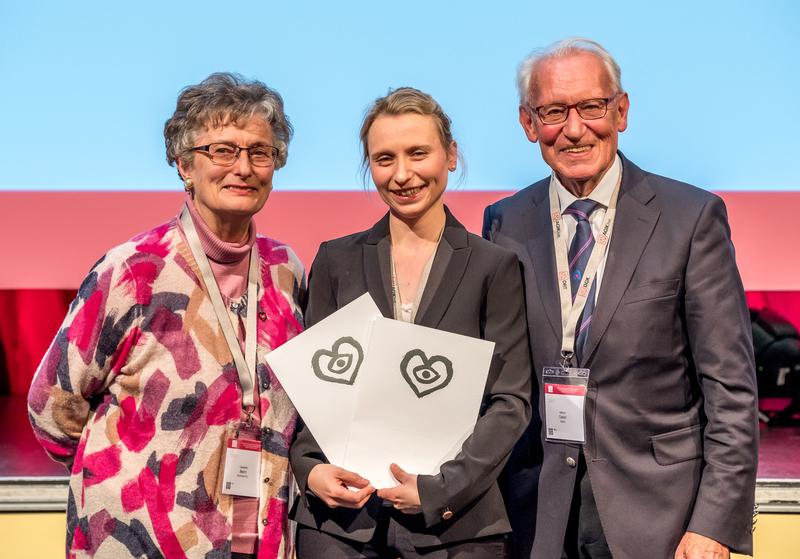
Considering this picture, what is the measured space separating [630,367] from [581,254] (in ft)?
0.88

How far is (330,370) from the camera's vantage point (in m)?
1.75

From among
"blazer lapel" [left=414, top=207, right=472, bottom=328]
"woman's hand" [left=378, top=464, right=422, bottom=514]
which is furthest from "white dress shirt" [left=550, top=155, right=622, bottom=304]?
"woman's hand" [left=378, top=464, right=422, bottom=514]

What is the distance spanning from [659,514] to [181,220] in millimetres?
1205

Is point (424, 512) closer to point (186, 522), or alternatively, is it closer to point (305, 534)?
point (305, 534)

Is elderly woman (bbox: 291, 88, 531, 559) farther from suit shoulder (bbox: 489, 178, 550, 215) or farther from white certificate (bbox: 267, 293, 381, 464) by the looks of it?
suit shoulder (bbox: 489, 178, 550, 215)

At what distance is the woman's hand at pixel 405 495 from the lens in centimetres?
166

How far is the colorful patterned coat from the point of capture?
178 cm

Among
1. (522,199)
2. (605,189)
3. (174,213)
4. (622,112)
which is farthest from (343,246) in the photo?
(174,213)

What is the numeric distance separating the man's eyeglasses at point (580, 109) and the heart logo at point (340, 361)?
0.66m

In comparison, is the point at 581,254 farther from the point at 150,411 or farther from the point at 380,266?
the point at 150,411

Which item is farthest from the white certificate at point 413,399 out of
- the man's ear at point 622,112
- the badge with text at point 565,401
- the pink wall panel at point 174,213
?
the pink wall panel at point 174,213

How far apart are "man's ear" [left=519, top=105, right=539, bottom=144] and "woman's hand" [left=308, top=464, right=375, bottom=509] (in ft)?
2.83

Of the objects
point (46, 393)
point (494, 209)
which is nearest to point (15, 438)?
point (46, 393)

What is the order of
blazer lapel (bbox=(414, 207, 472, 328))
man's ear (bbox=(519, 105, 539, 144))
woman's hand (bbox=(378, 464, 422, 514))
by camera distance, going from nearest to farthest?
woman's hand (bbox=(378, 464, 422, 514))
blazer lapel (bbox=(414, 207, 472, 328))
man's ear (bbox=(519, 105, 539, 144))
